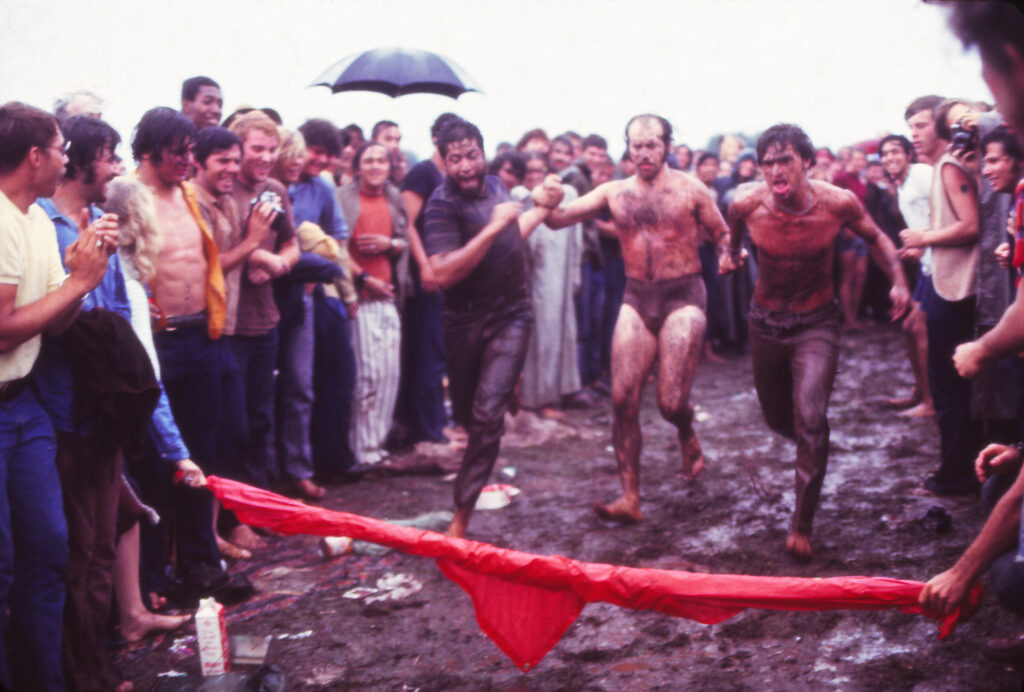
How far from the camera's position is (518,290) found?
5469mm

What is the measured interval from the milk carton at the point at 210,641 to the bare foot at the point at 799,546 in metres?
2.87

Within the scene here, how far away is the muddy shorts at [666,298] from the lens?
18.5 ft

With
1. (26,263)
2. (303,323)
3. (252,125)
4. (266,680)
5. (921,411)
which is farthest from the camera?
(921,411)

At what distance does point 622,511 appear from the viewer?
5.58 m

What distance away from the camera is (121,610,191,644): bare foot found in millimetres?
4168

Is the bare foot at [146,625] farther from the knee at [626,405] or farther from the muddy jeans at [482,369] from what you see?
the knee at [626,405]

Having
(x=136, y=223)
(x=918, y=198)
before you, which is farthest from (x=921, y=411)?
(x=136, y=223)

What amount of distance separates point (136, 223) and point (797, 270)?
139 inches

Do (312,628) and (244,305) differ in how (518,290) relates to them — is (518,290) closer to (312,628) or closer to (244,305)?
(244,305)

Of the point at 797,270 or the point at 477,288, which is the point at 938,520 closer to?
the point at 797,270

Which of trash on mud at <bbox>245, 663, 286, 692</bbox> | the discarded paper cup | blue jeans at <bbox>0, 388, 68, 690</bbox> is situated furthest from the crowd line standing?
trash on mud at <bbox>245, 663, 286, 692</bbox>

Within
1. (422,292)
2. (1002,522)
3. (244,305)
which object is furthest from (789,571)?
(422,292)

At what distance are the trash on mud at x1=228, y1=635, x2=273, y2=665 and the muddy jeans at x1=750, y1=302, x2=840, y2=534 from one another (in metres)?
2.77

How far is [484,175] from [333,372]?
2.20 metres
